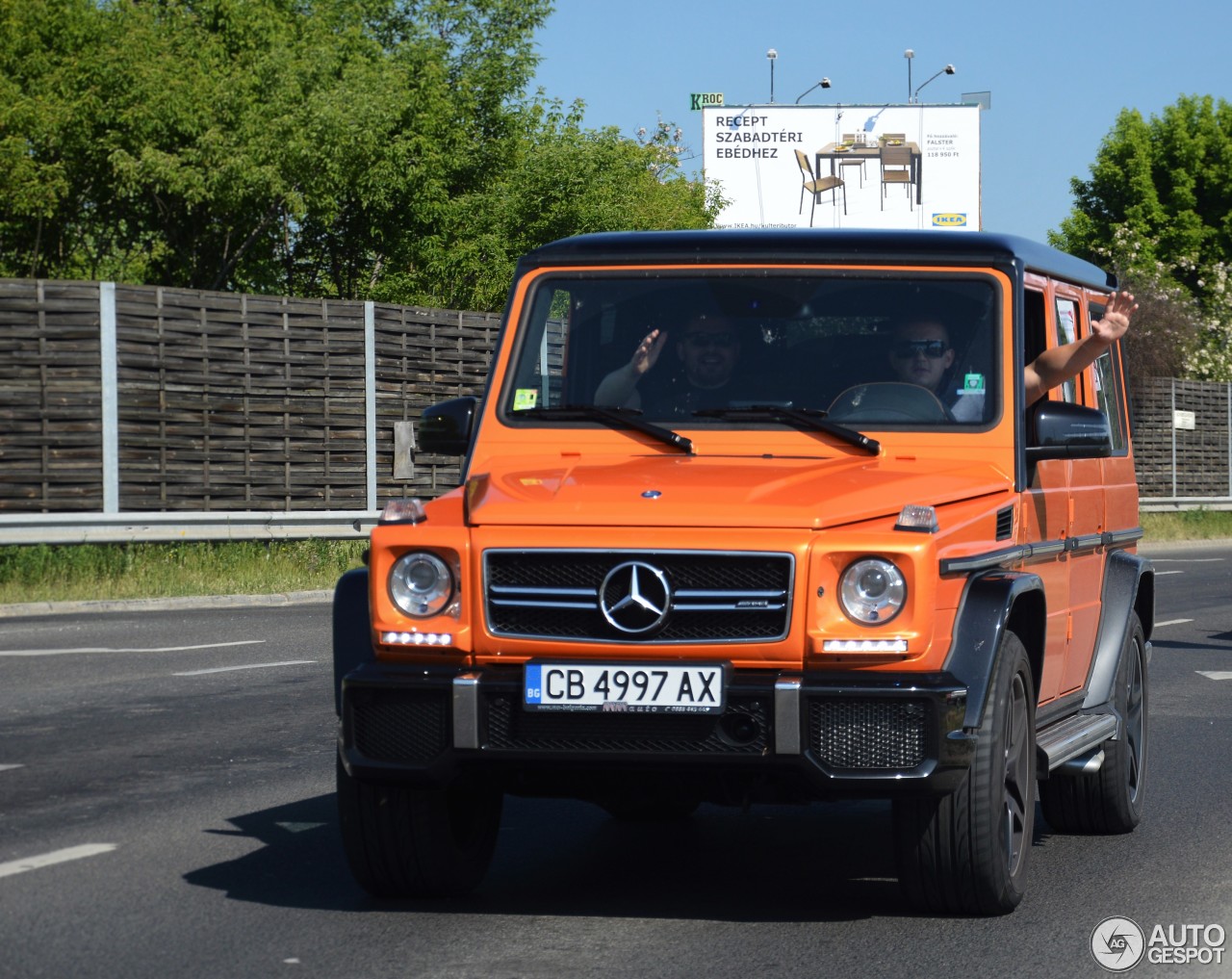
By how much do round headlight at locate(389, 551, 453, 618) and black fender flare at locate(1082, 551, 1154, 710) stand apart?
2.85m

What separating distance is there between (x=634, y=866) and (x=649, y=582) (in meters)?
1.71

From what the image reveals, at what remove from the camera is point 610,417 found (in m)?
6.72

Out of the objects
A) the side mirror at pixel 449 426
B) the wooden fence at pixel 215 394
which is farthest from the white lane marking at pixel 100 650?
the side mirror at pixel 449 426

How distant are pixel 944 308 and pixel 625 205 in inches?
1220

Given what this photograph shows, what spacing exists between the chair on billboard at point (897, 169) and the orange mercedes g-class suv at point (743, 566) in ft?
211

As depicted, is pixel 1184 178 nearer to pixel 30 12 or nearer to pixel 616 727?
pixel 30 12

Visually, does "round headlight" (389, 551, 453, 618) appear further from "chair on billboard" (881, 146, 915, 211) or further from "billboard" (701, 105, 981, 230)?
"chair on billboard" (881, 146, 915, 211)

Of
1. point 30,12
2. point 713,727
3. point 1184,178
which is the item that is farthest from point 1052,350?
point 1184,178

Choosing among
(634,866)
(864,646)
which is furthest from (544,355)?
(864,646)

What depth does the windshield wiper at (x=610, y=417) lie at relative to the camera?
657 cm

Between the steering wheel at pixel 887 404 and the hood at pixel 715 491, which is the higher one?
the steering wheel at pixel 887 404

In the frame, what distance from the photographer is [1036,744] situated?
6.46 m

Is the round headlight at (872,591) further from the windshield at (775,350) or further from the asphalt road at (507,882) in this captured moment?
the windshield at (775,350)

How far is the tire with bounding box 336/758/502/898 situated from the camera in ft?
19.8
